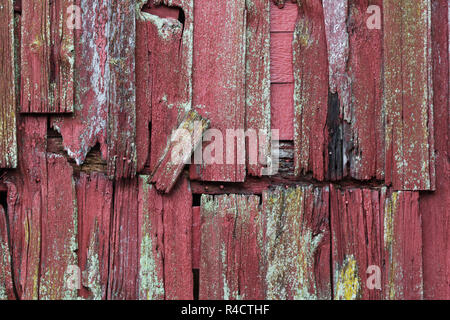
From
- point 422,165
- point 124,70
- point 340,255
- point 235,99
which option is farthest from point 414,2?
point 124,70

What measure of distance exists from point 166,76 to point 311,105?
745 millimetres

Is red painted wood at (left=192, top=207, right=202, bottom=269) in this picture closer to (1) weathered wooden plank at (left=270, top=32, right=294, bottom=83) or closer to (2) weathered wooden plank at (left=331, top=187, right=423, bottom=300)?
(2) weathered wooden plank at (left=331, top=187, right=423, bottom=300)

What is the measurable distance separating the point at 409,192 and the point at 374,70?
63cm

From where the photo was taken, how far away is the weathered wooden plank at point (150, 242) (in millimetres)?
2223

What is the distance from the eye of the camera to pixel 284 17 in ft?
7.54

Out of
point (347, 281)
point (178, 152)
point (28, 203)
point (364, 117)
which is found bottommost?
point (347, 281)

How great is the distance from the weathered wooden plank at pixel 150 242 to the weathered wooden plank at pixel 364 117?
992 millimetres

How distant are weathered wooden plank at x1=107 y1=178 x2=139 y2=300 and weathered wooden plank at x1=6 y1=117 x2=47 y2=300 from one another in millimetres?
355

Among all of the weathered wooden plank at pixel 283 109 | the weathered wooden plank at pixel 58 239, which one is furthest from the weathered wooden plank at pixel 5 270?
the weathered wooden plank at pixel 283 109

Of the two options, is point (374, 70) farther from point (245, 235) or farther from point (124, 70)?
point (124, 70)

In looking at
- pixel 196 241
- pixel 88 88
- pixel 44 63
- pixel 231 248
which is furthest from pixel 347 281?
pixel 44 63

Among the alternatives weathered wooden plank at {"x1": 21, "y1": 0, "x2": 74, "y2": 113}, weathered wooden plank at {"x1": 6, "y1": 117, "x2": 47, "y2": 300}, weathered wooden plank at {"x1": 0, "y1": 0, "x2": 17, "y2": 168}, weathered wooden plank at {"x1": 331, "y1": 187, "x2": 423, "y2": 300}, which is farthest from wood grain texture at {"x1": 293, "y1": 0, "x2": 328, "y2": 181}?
weathered wooden plank at {"x1": 0, "y1": 0, "x2": 17, "y2": 168}

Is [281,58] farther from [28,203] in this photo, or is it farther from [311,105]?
[28,203]

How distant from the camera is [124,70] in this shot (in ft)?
7.25
